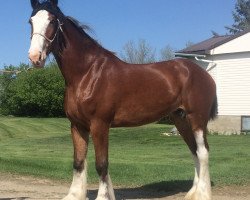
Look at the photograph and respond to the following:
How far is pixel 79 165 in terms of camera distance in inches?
275

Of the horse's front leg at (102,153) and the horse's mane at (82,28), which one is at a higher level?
the horse's mane at (82,28)

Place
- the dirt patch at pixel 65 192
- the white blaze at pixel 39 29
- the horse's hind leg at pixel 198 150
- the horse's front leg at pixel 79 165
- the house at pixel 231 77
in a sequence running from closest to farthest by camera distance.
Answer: the white blaze at pixel 39 29 < the horse's front leg at pixel 79 165 < the horse's hind leg at pixel 198 150 < the dirt patch at pixel 65 192 < the house at pixel 231 77

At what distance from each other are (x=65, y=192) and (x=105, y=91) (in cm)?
242

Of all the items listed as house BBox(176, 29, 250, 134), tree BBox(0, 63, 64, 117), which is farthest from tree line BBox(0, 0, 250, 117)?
house BBox(176, 29, 250, 134)

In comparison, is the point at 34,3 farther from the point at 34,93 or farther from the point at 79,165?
the point at 34,93

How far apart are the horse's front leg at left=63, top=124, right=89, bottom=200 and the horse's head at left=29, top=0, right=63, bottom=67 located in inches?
47.7

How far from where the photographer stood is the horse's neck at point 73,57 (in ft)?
22.1

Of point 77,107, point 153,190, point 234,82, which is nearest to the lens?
point 77,107

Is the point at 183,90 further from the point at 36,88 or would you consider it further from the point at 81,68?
the point at 36,88

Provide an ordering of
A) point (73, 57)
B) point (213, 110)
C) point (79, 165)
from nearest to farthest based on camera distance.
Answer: point (73, 57) < point (79, 165) < point (213, 110)

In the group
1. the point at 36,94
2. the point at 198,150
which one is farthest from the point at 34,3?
the point at 36,94

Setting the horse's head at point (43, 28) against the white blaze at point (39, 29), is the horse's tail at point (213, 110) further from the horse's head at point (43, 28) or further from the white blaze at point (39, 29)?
the white blaze at point (39, 29)

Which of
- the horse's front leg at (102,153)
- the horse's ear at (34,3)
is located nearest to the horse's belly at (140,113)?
the horse's front leg at (102,153)

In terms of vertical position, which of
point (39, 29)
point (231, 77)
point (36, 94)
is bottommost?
point (39, 29)
